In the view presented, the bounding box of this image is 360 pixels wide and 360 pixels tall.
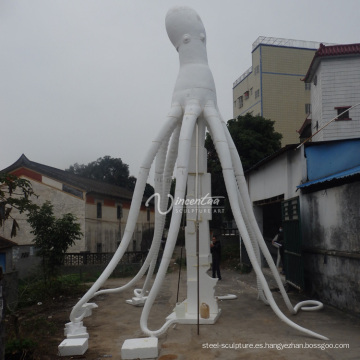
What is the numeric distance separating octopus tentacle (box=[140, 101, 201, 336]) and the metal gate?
417 centimetres

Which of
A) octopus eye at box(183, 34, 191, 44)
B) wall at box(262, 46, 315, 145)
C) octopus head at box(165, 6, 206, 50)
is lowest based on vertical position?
octopus eye at box(183, 34, 191, 44)

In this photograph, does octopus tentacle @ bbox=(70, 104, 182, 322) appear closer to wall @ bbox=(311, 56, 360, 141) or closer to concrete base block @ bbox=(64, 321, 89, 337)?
concrete base block @ bbox=(64, 321, 89, 337)

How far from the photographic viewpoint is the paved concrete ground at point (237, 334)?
232 inches

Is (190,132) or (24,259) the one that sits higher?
(190,132)

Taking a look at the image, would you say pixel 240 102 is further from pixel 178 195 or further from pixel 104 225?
pixel 178 195

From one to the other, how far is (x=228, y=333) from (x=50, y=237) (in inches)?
297

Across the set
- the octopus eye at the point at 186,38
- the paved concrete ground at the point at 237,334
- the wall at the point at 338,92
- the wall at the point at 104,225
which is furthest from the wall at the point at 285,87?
the octopus eye at the point at 186,38

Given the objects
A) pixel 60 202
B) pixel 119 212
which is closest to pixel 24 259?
pixel 60 202

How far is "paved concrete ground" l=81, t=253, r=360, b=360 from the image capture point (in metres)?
5.89

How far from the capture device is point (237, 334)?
6902 millimetres

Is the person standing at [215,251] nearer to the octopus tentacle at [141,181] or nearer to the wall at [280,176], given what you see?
the wall at [280,176]

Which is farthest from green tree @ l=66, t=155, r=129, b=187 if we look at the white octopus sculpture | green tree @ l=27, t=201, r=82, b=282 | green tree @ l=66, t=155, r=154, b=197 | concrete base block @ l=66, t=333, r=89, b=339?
concrete base block @ l=66, t=333, r=89, b=339

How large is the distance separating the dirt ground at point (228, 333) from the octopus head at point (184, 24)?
227 inches

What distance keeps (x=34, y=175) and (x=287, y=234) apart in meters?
13.9
